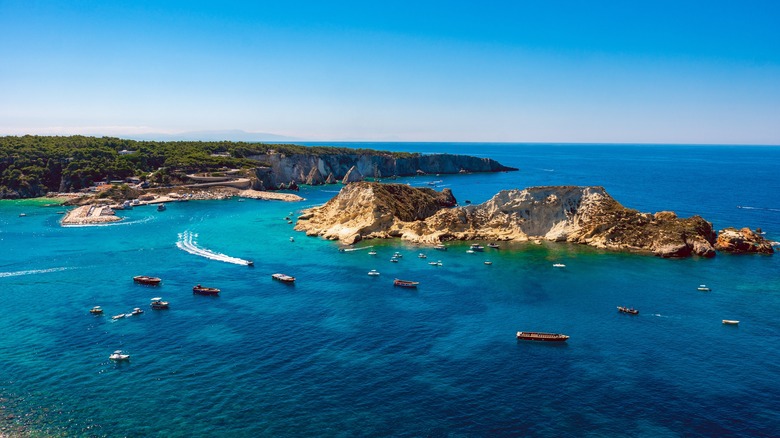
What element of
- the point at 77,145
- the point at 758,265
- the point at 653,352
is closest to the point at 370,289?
the point at 653,352

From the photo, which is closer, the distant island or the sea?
the sea

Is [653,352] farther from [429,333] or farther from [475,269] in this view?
[475,269]

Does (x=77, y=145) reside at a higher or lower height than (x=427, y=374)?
higher

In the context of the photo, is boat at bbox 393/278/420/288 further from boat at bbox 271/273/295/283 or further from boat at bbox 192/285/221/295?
boat at bbox 192/285/221/295

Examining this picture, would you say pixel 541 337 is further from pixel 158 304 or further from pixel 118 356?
pixel 158 304

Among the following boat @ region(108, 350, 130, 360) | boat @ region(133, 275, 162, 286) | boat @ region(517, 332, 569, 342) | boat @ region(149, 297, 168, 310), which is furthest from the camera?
boat @ region(133, 275, 162, 286)

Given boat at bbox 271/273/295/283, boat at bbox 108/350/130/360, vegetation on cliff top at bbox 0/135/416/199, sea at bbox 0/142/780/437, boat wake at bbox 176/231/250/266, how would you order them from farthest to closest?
vegetation on cliff top at bbox 0/135/416/199, boat wake at bbox 176/231/250/266, boat at bbox 271/273/295/283, boat at bbox 108/350/130/360, sea at bbox 0/142/780/437

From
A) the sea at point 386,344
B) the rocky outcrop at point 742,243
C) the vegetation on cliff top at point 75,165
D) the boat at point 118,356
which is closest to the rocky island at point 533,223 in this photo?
the rocky outcrop at point 742,243

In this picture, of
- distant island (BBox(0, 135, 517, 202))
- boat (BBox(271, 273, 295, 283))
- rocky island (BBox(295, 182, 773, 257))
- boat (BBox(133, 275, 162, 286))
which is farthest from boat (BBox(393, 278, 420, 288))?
distant island (BBox(0, 135, 517, 202))
